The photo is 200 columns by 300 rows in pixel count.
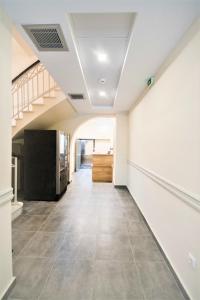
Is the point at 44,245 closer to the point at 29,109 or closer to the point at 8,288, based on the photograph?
the point at 8,288

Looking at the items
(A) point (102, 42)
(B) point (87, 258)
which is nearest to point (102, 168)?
(B) point (87, 258)

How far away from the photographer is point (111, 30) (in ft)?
7.23

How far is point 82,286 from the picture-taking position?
2010 millimetres

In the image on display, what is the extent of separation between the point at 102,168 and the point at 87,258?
540 centimetres

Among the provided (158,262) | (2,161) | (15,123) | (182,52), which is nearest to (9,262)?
(2,161)

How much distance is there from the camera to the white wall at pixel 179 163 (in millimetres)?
1730

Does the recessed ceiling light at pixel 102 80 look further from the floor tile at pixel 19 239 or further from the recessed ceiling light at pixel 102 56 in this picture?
the floor tile at pixel 19 239

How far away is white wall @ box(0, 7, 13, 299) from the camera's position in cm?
171

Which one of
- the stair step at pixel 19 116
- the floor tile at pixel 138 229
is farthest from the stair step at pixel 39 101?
the floor tile at pixel 138 229

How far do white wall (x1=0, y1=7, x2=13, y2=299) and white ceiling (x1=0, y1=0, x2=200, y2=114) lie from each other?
285mm

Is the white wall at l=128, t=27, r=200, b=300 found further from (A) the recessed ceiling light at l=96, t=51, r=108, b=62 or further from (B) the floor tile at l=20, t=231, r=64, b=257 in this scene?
(B) the floor tile at l=20, t=231, r=64, b=257

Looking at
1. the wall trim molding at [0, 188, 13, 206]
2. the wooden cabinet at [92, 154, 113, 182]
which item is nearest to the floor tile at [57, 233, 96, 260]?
the wall trim molding at [0, 188, 13, 206]

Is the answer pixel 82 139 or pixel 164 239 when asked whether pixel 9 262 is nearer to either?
pixel 164 239

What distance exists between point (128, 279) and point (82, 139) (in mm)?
10398
